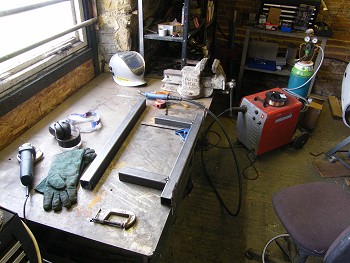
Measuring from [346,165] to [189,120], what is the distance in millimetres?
1574

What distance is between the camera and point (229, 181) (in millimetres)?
2123

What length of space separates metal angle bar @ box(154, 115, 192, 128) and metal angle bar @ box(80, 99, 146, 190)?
13 centimetres

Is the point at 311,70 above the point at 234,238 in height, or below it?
above

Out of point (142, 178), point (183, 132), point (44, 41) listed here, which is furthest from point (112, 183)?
point (44, 41)

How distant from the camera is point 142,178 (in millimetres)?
1048

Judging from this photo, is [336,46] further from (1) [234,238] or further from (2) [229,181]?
(1) [234,238]

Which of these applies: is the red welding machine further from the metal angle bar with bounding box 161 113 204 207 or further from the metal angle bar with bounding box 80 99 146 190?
the metal angle bar with bounding box 80 99 146 190

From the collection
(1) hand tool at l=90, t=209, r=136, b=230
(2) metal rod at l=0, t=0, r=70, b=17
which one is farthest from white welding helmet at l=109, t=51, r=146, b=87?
(1) hand tool at l=90, t=209, r=136, b=230

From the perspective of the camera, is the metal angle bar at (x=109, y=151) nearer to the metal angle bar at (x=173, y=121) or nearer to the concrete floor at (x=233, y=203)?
the metal angle bar at (x=173, y=121)

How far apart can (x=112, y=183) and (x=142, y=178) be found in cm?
13

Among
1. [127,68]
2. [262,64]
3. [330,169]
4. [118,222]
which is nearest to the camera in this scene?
[118,222]

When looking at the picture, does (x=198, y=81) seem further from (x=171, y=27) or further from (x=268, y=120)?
(x=268, y=120)

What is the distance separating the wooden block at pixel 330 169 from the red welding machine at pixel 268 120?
13.1 inches

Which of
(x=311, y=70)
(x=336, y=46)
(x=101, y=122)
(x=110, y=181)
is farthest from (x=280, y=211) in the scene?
(x=336, y=46)
